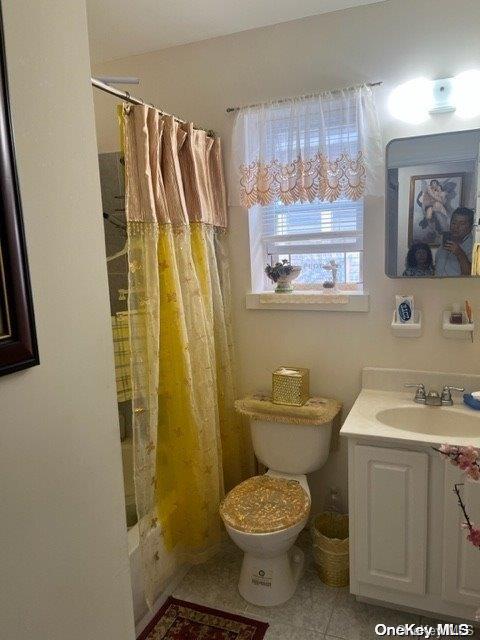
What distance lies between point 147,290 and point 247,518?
103 centimetres

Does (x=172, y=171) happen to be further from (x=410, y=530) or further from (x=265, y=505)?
(x=410, y=530)

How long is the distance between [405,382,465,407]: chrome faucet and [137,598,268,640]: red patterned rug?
45.2 inches

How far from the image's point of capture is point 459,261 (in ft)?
6.34

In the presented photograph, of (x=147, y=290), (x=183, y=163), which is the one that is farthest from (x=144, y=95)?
(x=147, y=290)

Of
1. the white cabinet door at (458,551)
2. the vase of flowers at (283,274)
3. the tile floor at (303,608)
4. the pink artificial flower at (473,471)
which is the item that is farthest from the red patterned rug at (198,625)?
the vase of flowers at (283,274)

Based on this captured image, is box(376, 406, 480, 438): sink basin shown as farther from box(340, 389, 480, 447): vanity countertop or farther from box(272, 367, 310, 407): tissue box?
box(272, 367, 310, 407): tissue box

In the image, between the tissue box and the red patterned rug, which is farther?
the tissue box

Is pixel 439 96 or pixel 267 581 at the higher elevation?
pixel 439 96

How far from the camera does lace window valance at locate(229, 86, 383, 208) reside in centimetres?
201

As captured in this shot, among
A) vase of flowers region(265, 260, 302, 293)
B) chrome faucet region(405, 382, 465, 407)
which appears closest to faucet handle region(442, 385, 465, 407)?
chrome faucet region(405, 382, 465, 407)

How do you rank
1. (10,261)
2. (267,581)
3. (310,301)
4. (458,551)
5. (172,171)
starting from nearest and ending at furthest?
(10,261) < (458,551) < (172,171) < (267,581) < (310,301)

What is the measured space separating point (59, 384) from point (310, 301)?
1.52 m

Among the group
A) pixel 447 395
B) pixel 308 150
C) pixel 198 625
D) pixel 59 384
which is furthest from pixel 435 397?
pixel 59 384

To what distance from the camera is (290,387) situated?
85.4 inches
